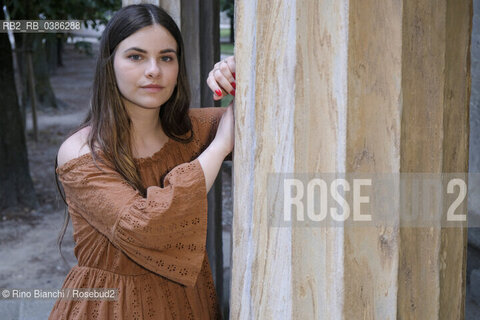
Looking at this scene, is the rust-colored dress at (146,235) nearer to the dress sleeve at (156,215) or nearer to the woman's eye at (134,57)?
the dress sleeve at (156,215)

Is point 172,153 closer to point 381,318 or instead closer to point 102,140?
point 102,140

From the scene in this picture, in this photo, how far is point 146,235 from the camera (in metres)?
1.74

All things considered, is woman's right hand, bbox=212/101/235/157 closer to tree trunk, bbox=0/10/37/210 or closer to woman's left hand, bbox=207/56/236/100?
woman's left hand, bbox=207/56/236/100

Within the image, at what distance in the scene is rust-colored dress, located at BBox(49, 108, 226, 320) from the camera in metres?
1.75

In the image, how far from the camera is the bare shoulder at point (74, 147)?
1.98 metres

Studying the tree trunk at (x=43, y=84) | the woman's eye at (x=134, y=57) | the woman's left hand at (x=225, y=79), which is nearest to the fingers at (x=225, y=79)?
the woman's left hand at (x=225, y=79)

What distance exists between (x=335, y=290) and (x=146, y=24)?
3.42 feet

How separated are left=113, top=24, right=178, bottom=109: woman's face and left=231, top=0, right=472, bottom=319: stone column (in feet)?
1.34

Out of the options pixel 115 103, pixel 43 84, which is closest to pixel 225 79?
pixel 115 103

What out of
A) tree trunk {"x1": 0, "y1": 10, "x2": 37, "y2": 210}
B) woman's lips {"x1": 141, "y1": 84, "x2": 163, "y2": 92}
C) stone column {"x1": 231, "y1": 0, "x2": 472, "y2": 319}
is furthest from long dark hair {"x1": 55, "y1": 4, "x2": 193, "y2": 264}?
tree trunk {"x1": 0, "y1": 10, "x2": 37, "y2": 210}

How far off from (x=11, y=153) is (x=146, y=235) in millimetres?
6423

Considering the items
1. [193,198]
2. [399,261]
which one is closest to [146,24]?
[193,198]

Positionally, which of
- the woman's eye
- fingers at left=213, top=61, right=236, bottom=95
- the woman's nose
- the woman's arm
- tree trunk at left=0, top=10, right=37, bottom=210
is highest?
the woman's eye

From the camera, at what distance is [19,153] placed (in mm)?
7699
